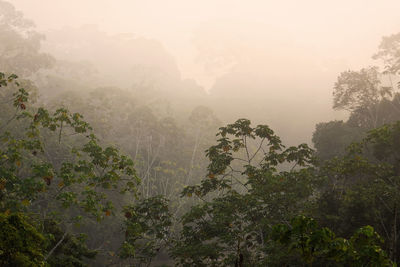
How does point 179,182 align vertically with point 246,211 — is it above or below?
above

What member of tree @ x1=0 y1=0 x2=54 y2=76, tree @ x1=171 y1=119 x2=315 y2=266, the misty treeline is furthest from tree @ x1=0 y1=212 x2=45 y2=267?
tree @ x1=0 y1=0 x2=54 y2=76

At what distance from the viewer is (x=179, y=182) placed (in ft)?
95.6

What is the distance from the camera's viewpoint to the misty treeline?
8406 millimetres

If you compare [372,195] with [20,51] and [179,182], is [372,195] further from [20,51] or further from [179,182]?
[20,51]

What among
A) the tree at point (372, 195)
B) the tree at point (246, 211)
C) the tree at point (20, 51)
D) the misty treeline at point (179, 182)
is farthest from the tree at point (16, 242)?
the tree at point (20, 51)

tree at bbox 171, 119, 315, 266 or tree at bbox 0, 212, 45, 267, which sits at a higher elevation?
tree at bbox 171, 119, 315, 266

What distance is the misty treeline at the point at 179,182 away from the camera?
27.6 ft

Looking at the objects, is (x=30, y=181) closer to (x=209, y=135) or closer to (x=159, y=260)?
(x=159, y=260)

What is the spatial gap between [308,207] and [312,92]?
55.7 meters

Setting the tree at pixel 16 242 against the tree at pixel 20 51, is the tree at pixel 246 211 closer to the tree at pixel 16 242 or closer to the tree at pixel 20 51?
the tree at pixel 16 242

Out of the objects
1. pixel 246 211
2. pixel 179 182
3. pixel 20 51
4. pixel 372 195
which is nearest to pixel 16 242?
pixel 246 211

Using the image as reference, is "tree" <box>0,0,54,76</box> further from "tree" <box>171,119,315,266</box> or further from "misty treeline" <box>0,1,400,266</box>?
"tree" <box>171,119,315,266</box>

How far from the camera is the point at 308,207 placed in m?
10.5

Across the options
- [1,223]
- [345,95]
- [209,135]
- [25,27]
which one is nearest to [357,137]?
[345,95]
